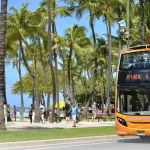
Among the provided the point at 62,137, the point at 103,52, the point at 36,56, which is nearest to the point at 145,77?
the point at 62,137

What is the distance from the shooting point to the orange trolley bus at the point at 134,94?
60.2 feet

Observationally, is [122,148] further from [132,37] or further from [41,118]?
[132,37]

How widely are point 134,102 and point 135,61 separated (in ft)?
5.84

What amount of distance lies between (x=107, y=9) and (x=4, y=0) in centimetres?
2606

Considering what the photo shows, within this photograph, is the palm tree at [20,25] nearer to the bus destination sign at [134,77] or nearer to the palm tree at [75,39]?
the palm tree at [75,39]

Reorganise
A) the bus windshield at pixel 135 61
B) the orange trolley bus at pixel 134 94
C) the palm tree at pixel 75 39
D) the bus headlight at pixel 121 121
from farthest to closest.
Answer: the palm tree at pixel 75 39 < the bus headlight at pixel 121 121 < the bus windshield at pixel 135 61 < the orange trolley bus at pixel 134 94

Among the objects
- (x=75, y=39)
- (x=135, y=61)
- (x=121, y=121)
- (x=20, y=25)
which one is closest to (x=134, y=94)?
(x=121, y=121)

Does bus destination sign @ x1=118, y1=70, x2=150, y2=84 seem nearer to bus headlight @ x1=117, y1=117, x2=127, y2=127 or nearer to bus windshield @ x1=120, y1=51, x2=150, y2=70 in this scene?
bus windshield @ x1=120, y1=51, x2=150, y2=70

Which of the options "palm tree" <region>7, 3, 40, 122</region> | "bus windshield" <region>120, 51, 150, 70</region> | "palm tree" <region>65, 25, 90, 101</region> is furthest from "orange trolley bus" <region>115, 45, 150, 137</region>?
"palm tree" <region>65, 25, 90, 101</region>

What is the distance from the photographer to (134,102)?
1881 cm

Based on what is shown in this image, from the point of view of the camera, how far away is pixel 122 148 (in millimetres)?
16547

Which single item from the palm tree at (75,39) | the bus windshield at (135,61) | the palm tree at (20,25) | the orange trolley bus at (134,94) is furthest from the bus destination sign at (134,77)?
the palm tree at (75,39)

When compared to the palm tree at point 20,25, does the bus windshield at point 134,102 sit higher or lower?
lower

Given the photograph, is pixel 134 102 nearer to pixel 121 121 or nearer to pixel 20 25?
pixel 121 121
